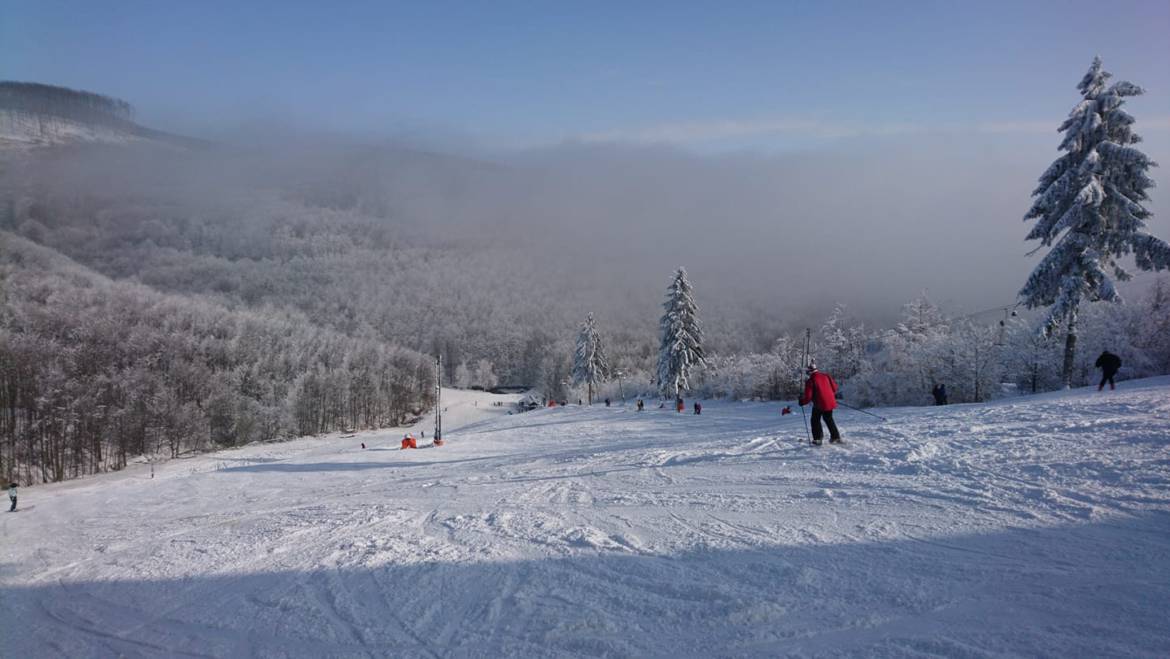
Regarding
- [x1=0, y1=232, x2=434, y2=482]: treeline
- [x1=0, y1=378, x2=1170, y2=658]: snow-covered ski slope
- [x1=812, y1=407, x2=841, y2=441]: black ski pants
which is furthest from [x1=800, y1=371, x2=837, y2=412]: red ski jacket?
[x1=0, y1=232, x2=434, y2=482]: treeline

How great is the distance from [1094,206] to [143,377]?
264 ft

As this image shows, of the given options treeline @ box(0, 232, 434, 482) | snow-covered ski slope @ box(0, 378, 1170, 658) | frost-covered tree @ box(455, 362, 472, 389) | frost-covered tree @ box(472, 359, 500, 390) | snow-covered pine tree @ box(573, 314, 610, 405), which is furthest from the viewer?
frost-covered tree @ box(472, 359, 500, 390)

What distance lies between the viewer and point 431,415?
94.6 m

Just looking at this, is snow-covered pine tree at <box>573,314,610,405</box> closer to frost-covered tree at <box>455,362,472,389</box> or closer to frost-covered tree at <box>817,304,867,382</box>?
frost-covered tree at <box>817,304,867,382</box>

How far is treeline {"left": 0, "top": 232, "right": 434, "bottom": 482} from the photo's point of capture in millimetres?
50688

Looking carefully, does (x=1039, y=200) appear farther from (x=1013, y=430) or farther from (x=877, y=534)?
(x=877, y=534)

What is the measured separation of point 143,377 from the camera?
6094cm

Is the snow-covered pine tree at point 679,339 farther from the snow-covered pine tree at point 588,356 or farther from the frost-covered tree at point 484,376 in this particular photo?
the frost-covered tree at point 484,376

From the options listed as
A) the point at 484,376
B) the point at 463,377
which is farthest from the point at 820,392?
the point at 484,376

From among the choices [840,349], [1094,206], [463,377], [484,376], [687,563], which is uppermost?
[1094,206]

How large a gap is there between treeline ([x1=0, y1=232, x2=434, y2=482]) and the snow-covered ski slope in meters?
53.6

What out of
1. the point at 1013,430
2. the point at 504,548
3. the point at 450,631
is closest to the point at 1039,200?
the point at 1013,430

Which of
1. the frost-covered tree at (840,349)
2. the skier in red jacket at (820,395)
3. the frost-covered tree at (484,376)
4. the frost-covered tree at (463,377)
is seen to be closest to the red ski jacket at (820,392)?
the skier in red jacket at (820,395)

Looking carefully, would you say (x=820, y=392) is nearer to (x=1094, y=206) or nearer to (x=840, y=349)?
(x=1094, y=206)
